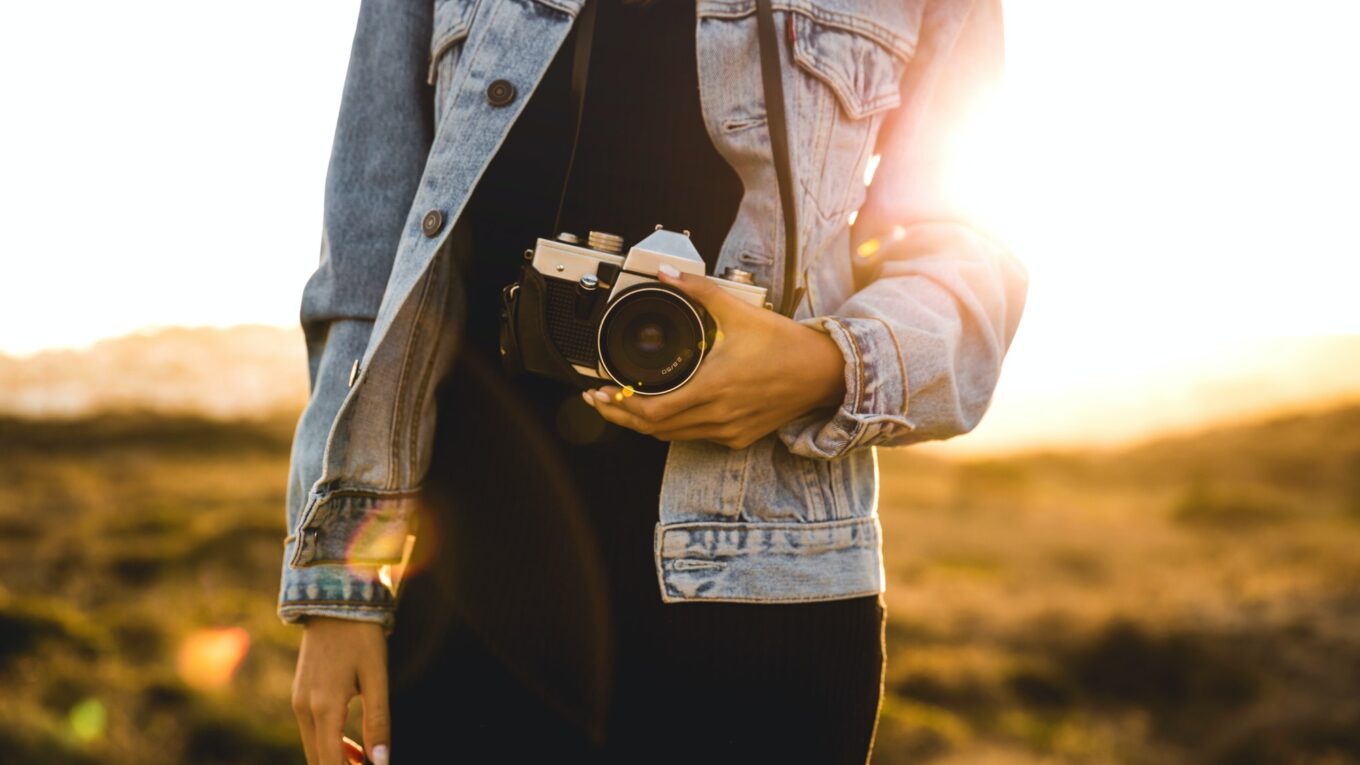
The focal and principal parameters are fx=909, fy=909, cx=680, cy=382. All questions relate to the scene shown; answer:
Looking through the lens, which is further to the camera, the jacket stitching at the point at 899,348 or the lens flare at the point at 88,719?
the lens flare at the point at 88,719

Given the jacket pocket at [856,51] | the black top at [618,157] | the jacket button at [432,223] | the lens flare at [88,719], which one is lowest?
the lens flare at [88,719]

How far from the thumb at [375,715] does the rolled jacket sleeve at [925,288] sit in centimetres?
47

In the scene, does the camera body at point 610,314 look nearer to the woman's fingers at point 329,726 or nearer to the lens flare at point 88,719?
the woman's fingers at point 329,726

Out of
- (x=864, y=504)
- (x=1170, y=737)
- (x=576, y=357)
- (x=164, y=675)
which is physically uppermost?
(x=576, y=357)

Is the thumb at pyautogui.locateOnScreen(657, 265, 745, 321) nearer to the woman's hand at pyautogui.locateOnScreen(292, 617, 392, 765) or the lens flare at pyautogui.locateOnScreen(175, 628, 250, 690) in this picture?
the woman's hand at pyautogui.locateOnScreen(292, 617, 392, 765)

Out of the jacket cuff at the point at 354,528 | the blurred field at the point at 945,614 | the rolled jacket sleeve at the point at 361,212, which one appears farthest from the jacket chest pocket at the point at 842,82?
the blurred field at the point at 945,614

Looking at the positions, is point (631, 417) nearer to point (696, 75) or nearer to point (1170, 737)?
point (696, 75)

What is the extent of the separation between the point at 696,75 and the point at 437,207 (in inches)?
12.1

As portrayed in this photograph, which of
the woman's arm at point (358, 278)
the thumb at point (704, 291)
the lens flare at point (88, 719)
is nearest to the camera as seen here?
the thumb at point (704, 291)

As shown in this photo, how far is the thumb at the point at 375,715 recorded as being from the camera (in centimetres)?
90

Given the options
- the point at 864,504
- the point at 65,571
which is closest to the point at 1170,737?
the point at 864,504

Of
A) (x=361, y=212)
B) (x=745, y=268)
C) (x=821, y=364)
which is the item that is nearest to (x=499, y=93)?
(x=361, y=212)

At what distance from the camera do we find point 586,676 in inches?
34.9

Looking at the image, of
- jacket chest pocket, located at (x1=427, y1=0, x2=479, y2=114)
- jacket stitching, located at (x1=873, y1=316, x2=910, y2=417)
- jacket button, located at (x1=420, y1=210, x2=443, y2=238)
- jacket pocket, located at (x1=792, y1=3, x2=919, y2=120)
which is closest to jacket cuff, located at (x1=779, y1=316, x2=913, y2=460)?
jacket stitching, located at (x1=873, y1=316, x2=910, y2=417)
